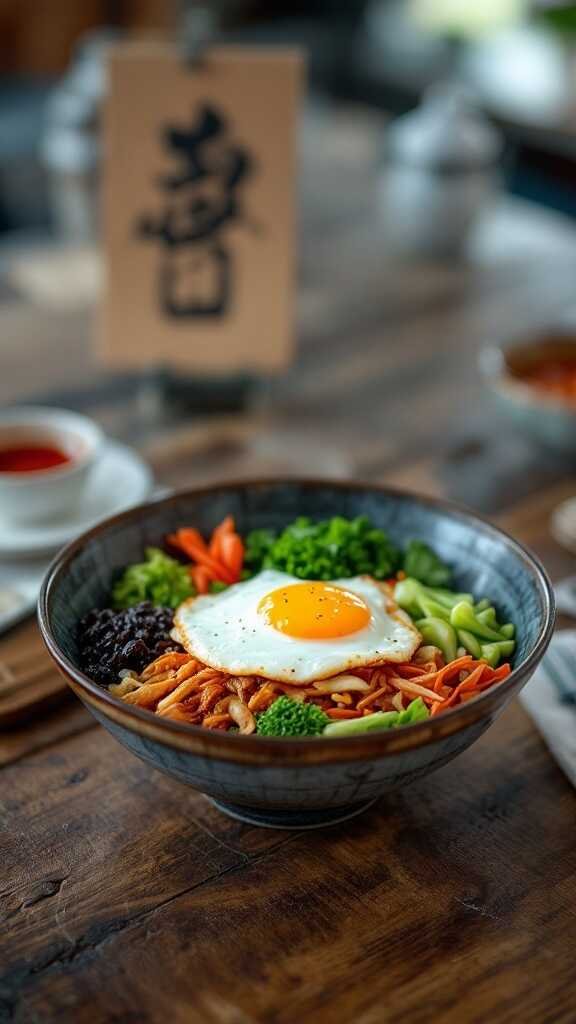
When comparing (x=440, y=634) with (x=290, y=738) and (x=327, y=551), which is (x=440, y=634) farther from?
(x=290, y=738)

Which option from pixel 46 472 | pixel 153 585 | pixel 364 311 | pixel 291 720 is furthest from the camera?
pixel 364 311

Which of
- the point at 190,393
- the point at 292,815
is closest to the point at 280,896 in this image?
the point at 292,815

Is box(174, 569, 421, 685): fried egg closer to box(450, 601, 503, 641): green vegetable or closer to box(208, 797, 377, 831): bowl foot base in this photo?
box(450, 601, 503, 641): green vegetable

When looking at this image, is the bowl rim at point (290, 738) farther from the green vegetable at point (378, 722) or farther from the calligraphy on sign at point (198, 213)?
the calligraphy on sign at point (198, 213)

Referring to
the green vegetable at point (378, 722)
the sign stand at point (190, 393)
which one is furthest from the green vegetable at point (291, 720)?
the sign stand at point (190, 393)

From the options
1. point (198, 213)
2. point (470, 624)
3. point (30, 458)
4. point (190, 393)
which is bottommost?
point (190, 393)

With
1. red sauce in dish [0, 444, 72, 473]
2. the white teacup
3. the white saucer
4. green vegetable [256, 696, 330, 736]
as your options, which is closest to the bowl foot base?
green vegetable [256, 696, 330, 736]
